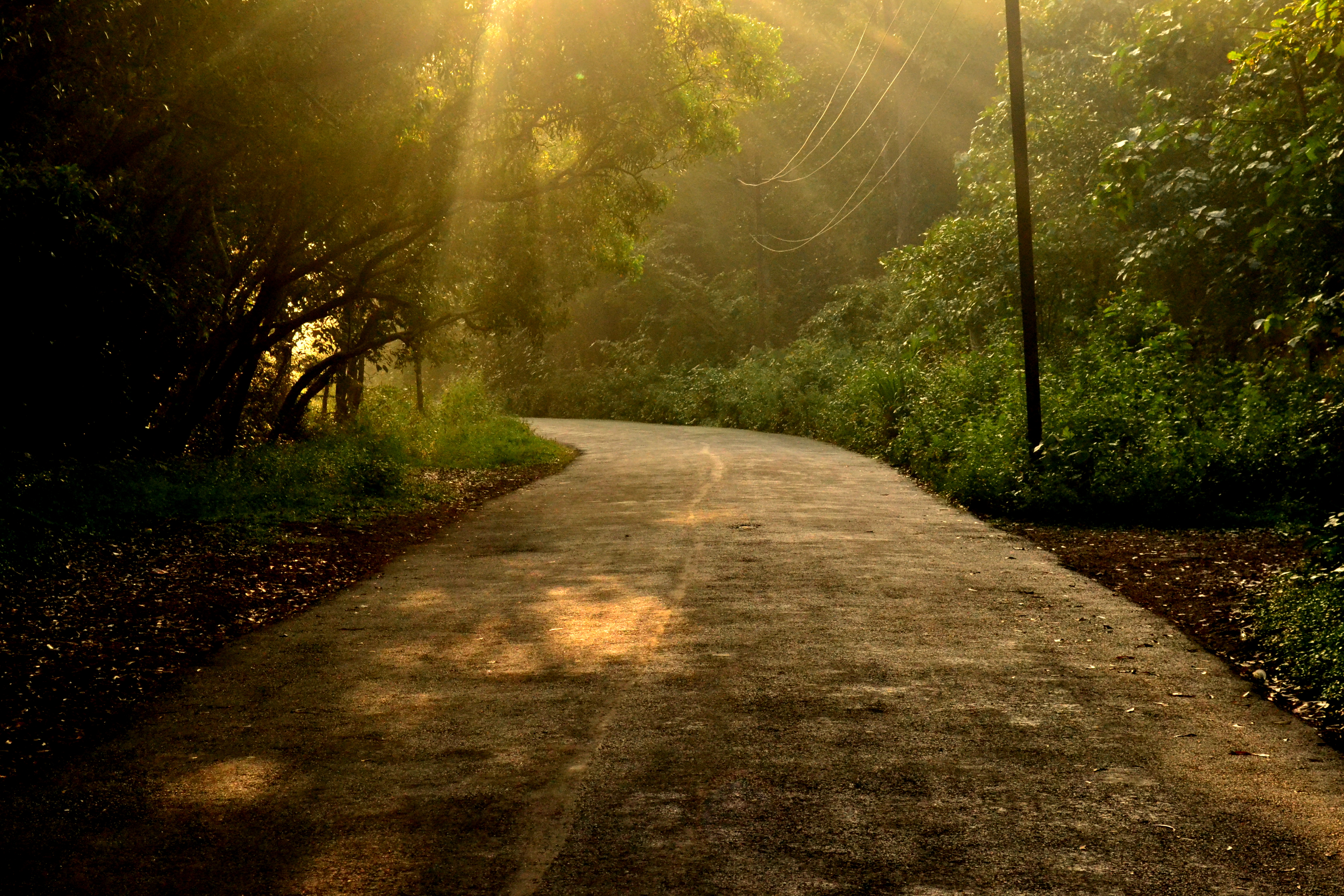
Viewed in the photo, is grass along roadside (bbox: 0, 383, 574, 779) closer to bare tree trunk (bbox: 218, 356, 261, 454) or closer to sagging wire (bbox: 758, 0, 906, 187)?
bare tree trunk (bbox: 218, 356, 261, 454)

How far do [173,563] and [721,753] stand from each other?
7.23 m

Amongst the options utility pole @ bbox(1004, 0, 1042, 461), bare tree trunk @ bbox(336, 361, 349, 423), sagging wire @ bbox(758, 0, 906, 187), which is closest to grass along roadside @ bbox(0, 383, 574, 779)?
utility pole @ bbox(1004, 0, 1042, 461)

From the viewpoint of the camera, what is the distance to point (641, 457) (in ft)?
88.9

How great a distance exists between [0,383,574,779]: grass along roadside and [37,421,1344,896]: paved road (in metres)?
0.45

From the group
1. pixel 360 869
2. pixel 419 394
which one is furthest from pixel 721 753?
pixel 419 394

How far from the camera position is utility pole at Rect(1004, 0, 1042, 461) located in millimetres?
17219

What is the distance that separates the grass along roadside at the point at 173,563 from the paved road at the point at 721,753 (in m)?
0.45

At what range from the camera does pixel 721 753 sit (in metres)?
A: 5.86

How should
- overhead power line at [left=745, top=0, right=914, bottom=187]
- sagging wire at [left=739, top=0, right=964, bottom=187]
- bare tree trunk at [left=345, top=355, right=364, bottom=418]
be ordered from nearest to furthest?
bare tree trunk at [left=345, top=355, right=364, bottom=418] → sagging wire at [left=739, top=0, right=964, bottom=187] → overhead power line at [left=745, top=0, right=914, bottom=187]

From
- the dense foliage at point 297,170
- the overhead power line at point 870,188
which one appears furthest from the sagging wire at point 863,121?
the dense foliage at point 297,170

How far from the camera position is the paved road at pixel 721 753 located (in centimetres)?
452

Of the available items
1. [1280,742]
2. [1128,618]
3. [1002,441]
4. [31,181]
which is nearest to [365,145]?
[31,181]

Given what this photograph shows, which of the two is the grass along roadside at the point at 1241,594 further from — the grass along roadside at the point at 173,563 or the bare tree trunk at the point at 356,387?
the bare tree trunk at the point at 356,387

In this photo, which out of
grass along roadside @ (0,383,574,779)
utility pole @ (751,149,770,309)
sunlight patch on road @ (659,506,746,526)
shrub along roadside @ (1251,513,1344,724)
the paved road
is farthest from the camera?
utility pole @ (751,149,770,309)
